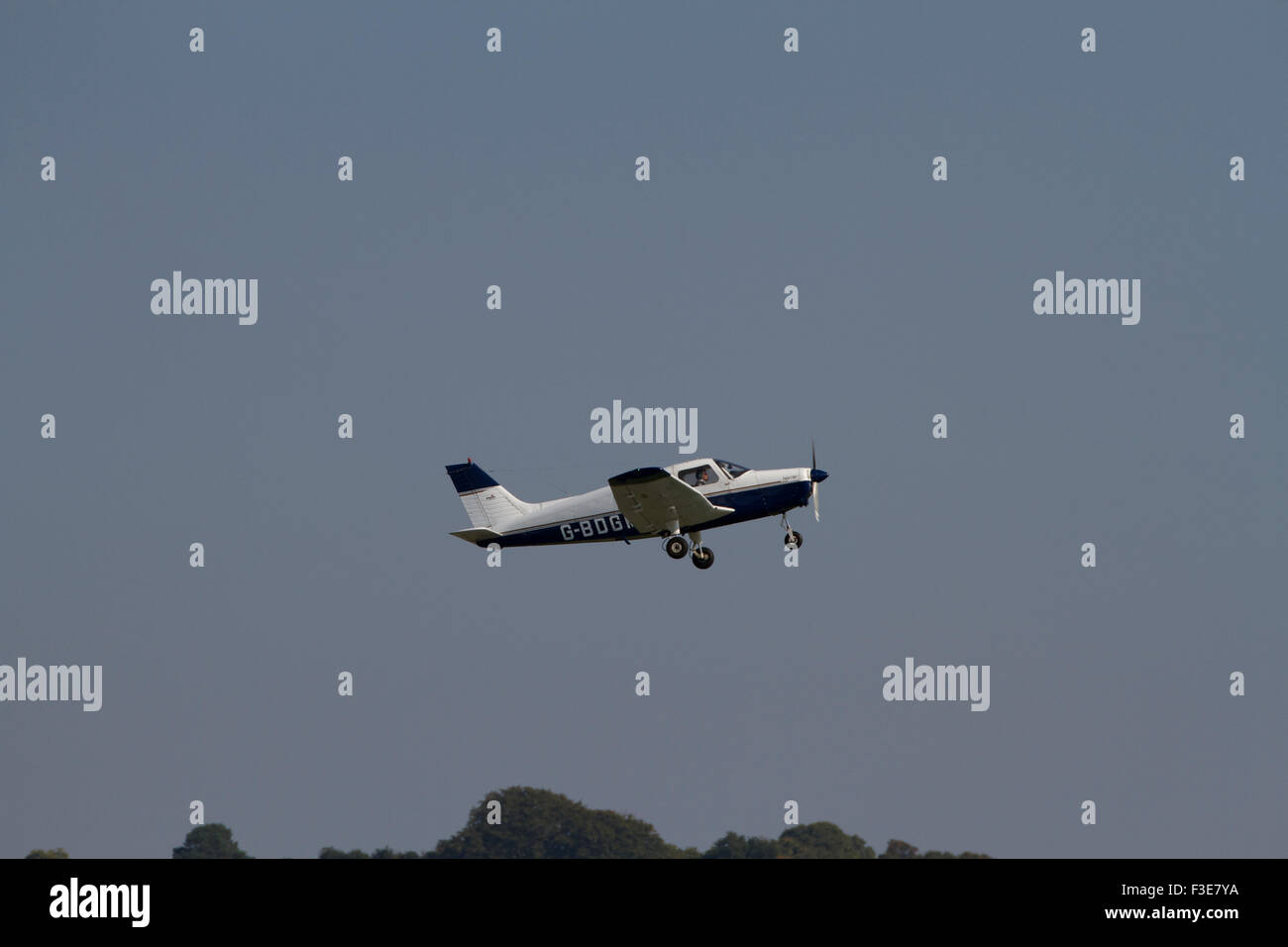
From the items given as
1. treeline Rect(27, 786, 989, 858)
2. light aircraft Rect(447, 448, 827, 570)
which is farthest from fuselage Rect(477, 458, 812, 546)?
treeline Rect(27, 786, 989, 858)

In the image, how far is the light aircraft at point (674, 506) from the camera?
173 feet

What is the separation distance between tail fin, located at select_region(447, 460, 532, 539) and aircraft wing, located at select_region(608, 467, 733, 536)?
4.56m

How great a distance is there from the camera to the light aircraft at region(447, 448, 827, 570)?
5269 centimetres

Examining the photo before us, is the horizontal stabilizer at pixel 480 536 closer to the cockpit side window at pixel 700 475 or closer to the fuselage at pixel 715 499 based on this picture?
the fuselage at pixel 715 499

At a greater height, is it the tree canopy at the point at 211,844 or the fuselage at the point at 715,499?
the fuselage at the point at 715,499

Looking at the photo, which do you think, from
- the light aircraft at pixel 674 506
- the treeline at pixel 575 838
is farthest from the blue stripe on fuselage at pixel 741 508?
the treeline at pixel 575 838

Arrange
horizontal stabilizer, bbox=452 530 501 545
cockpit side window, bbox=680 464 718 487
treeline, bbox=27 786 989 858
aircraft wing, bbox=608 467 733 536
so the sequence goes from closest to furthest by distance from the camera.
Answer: aircraft wing, bbox=608 467 733 536, cockpit side window, bbox=680 464 718 487, horizontal stabilizer, bbox=452 530 501 545, treeline, bbox=27 786 989 858

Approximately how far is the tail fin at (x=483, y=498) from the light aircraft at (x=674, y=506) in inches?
36.8

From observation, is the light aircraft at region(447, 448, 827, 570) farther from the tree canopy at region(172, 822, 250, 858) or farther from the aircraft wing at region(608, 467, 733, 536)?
the tree canopy at region(172, 822, 250, 858)
